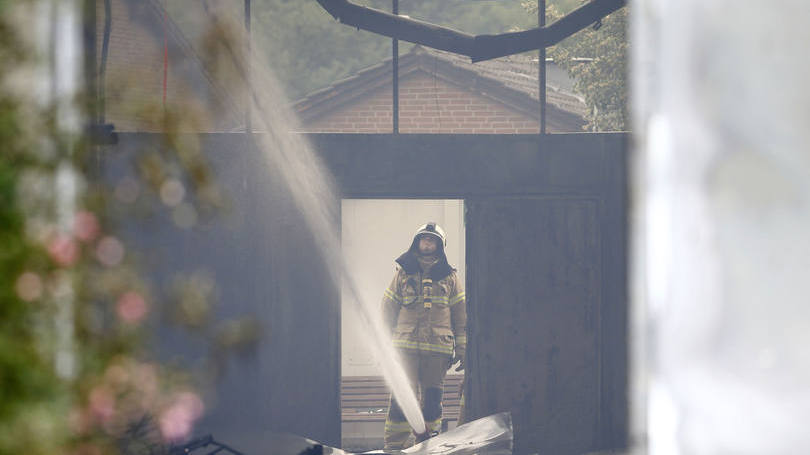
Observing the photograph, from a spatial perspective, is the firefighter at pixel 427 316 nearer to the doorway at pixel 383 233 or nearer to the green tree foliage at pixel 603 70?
the green tree foliage at pixel 603 70

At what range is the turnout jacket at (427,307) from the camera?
6.90 meters

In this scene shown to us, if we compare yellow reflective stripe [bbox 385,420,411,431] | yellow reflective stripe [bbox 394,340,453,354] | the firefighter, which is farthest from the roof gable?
yellow reflective stripe [bbox 385,420,411,431]

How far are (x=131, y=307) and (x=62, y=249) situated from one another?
9.7 inches

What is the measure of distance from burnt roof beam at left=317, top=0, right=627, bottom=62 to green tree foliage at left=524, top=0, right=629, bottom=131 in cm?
527

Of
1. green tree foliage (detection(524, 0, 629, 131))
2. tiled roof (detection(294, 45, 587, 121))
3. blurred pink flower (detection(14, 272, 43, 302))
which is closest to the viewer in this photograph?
blurred pink flower (detection(14, 272, 43, 302))

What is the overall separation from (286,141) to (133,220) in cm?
486

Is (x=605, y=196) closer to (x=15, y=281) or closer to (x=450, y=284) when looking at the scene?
(x=450, y=284)

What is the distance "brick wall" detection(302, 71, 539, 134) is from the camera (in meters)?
10.8

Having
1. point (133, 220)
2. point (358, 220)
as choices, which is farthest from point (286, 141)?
point (358, 220)

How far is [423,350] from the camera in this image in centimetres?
693

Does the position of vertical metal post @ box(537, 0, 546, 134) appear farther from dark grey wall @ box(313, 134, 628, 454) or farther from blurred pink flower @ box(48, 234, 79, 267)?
blurred pink flower @ box(48, 234, 79, 267)

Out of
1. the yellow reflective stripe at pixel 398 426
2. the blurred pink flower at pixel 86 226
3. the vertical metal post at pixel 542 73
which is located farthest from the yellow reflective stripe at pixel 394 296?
the blurred pink flower at pixel 86 226

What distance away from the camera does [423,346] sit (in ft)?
22.7

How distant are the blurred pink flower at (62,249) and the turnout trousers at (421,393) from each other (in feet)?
18.3
